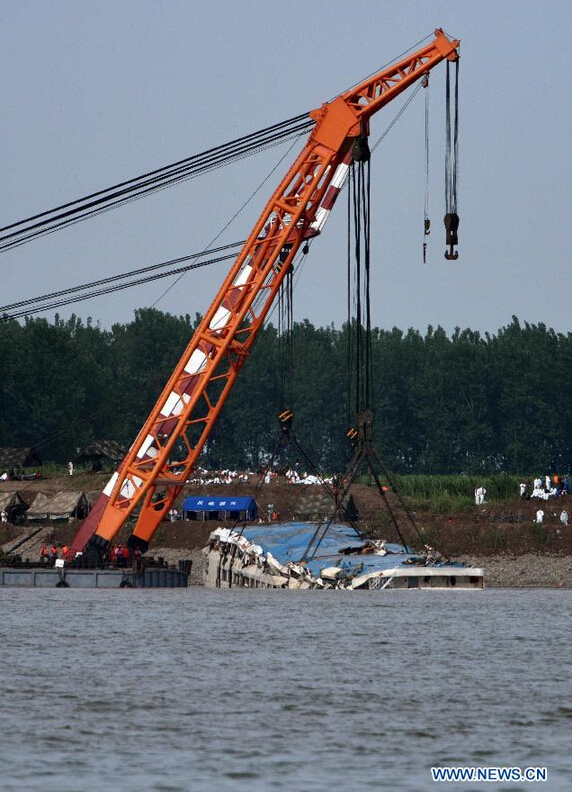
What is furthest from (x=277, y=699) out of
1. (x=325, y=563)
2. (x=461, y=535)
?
(x=461, y=535)

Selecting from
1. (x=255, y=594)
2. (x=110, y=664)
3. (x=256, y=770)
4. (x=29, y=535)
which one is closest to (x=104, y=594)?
(x=255, y=594)

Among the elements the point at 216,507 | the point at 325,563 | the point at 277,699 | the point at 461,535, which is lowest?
the point at 277,699

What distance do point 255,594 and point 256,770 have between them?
50334 mm

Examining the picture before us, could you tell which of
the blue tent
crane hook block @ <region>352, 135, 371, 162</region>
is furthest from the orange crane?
the blue tent

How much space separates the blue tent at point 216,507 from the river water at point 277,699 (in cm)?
5569

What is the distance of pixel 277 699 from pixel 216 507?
278ft

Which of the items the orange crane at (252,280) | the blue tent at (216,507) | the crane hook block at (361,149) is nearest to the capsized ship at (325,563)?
the orange crane at (252,280)

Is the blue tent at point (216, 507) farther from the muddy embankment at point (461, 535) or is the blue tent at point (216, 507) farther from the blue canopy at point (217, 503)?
the muddy embankment at point (461, 535)

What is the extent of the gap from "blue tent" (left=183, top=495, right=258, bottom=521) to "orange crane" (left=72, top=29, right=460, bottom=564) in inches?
1353

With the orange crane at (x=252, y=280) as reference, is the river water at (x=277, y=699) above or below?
below

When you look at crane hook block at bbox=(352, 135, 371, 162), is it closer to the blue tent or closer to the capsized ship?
the capsized ship

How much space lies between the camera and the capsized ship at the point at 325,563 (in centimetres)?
7269

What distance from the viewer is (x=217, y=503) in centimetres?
12038

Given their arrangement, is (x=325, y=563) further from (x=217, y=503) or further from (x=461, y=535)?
(x=217, y=503)
